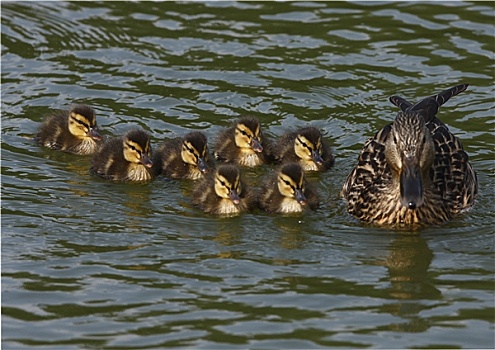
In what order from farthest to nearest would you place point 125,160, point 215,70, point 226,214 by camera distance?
point 215,70
point 125,160
point 226,214

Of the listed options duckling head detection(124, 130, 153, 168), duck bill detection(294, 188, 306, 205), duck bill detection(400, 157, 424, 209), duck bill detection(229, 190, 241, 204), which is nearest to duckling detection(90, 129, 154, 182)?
Answer: duckling head detection(124, 130, 153, 168)

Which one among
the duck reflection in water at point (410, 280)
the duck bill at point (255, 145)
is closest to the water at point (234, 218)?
the duck reflection in water at point (410, 280)

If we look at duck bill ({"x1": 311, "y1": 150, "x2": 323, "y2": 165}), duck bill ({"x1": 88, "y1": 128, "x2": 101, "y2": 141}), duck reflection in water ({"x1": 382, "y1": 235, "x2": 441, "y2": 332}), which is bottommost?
duck reflection in water ({"x1": 382, "y1": 235, "x2": 441, "y2": 332})

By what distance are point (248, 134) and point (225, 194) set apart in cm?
95

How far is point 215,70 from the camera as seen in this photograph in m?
9.01

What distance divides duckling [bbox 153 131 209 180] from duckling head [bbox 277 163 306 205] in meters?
0.63

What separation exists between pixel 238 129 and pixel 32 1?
3459 millimetres

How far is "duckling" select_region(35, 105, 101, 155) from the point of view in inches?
310

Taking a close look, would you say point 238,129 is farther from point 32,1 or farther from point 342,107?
point 32,1

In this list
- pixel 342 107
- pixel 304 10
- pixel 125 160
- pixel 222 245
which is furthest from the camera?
pixel 304 10

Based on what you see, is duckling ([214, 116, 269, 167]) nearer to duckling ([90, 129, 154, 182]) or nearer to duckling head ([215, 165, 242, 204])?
duckling ([90, 129, 154, 182])

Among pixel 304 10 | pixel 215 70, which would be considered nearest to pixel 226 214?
pixel 215 70

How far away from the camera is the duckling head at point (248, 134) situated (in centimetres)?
758

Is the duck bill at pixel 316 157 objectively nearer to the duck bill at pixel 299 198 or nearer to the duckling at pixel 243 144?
the duckling at pixel 243 144
